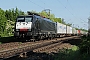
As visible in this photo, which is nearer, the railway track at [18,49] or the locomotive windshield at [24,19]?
the railway track at [18,49]

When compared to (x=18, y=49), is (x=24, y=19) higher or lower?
higher

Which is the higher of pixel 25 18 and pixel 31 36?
pixel 25 18

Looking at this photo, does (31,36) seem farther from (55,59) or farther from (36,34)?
(55,59)

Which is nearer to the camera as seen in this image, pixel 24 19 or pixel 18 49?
pixel 18 49

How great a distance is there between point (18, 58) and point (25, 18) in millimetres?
13695

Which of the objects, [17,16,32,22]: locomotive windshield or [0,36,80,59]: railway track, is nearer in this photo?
[0,36,80,59]: railway track

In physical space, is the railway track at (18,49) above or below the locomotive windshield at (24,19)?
below

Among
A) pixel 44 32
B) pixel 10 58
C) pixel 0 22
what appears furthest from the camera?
A: pixel 0 22

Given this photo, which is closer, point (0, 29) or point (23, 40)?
point (23, 40)

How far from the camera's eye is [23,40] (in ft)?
86.7

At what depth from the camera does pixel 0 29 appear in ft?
187

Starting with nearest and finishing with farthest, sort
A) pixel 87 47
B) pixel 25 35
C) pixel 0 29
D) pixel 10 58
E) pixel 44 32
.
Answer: pixel 10 58, pixel 87 47, pixel 25 35, pixel 44 32, pixel 0 29

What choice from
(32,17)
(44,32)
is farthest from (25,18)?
(44,32)

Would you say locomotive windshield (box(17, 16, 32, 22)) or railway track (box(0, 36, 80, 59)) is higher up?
locomotive windshield (box(17, 16, 32, 22))
